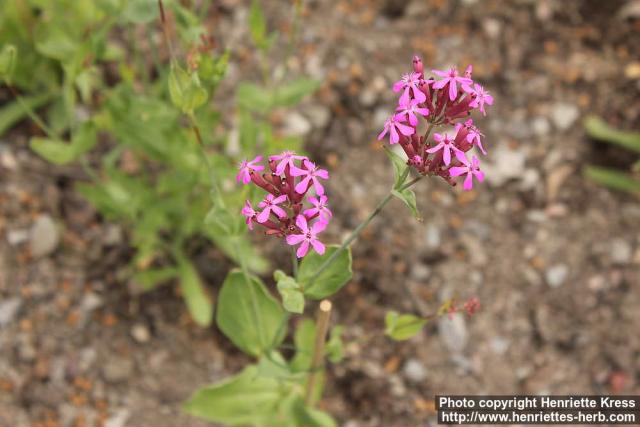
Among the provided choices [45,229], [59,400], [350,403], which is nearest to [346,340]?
[350,403]

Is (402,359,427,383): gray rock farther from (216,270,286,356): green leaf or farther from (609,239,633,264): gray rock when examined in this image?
(609,239,633,264): gray rock

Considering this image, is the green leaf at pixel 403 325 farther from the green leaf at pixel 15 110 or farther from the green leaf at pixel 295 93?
the green leaf at pixel 15 110

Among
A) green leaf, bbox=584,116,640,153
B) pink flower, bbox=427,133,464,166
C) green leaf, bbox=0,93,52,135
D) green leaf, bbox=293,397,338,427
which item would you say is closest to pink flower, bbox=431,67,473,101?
pink flower, bbox=427,133,464,166

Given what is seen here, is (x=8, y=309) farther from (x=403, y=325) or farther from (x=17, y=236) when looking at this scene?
(x=403, y=325)

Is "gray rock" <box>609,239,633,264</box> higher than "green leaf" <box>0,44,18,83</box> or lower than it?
higher

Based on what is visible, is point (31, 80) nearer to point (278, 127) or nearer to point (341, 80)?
point (278, 127)

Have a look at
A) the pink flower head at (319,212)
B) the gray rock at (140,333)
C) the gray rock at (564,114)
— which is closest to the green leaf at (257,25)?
the pink flower head at (319,212)
